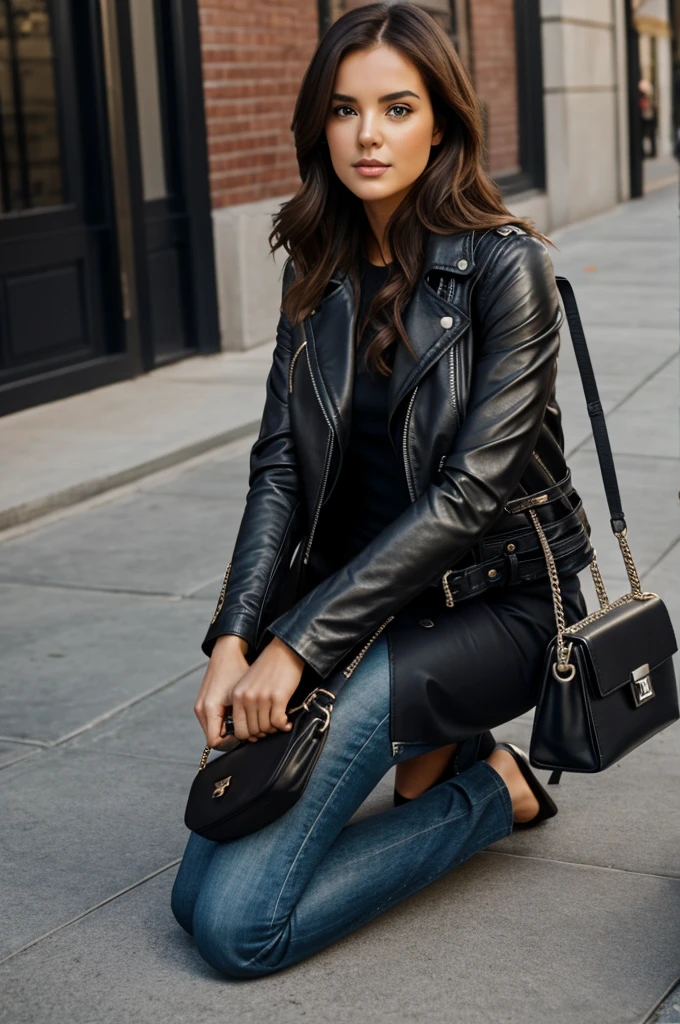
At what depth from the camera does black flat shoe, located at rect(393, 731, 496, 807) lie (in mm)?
3166

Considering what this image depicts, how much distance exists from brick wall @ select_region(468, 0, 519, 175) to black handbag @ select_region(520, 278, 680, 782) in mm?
12826

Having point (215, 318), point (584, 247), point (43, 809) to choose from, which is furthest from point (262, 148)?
point (43, 809)

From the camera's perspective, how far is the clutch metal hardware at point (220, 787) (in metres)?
2.68

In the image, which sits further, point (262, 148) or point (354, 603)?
point (262, 148)

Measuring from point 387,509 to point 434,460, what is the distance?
20 cm

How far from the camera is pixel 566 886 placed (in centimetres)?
303

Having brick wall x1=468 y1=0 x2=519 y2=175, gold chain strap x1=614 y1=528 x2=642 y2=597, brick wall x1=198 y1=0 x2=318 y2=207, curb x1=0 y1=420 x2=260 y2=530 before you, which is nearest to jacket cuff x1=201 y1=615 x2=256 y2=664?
gold chain strap x1=614 y1=528 x2=642 y2=597

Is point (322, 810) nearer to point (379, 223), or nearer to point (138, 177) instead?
point (379, 223)

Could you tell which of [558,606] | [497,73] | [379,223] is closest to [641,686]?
[558,606]

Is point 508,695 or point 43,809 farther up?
point 508,695

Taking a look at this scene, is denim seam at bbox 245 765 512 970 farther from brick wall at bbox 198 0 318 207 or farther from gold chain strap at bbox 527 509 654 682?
brick wall at bbox 198 0 318 207

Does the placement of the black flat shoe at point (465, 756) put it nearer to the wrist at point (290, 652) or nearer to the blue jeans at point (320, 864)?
the blue jeans at point (320, 864)

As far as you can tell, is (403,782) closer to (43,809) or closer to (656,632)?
(656,632)

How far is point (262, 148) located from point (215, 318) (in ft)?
4.61
